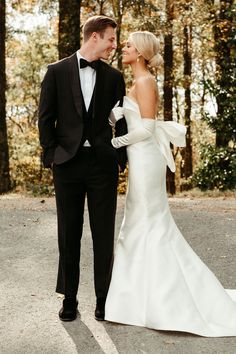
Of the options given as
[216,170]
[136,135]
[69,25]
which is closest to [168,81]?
[216,170]

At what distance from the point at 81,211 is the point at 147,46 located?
4.86ft

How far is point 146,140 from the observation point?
14.9 feet

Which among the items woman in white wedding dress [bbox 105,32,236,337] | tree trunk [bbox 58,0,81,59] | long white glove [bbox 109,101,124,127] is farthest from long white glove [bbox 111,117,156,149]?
tree trunk [bbox 58,0,81,59]

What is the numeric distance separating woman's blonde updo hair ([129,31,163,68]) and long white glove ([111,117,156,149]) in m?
0.52

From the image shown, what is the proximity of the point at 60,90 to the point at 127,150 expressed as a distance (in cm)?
76

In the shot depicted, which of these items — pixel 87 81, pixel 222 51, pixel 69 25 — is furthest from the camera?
pixel 222 51

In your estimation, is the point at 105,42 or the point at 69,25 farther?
the point at 69,25

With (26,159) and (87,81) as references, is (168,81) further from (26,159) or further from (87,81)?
(87,81)

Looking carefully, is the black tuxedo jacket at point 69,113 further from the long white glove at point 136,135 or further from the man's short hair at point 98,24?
the man's short hair at point 98,24

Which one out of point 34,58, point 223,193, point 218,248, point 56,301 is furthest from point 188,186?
point 56,301

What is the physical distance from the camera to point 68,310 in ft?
14.9

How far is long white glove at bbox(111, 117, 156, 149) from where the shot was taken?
4.44 m

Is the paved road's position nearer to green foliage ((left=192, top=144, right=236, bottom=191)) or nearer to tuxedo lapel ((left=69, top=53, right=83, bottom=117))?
tuxedo lapel ((left=69, top=53, right=83, bottom=117))

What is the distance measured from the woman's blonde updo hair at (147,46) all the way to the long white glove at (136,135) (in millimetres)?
517
